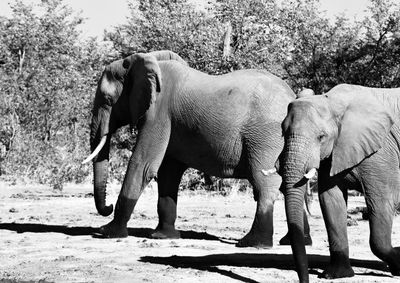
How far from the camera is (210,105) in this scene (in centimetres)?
1302

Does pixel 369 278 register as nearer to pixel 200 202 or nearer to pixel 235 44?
pixel 200 202

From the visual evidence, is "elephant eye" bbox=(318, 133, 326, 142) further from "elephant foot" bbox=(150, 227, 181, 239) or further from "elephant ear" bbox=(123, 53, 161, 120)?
"elephant foot" bbox=(150, 227, 181, 239)

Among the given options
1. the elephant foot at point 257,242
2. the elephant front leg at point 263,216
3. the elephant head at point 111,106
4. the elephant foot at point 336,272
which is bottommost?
the elephant foot at point 336,272

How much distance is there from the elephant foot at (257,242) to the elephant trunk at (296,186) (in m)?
3.60

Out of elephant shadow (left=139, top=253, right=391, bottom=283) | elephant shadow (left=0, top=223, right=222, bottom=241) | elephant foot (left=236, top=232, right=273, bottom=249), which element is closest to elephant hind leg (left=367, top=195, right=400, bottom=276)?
elephant shadow (left=139, top=253, right=391, bottom=283)

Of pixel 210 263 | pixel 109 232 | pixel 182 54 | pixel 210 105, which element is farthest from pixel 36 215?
pixel 182 54

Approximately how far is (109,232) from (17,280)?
13.3 ft

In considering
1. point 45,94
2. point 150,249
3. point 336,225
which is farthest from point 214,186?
point 336,225

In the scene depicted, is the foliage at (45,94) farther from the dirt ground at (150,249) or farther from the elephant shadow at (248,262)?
the elephant shadow at (248,262)

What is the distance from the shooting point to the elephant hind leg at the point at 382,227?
9.32 metres

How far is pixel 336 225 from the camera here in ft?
31.4

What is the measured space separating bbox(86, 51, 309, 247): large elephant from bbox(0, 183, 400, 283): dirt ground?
56 centimetres

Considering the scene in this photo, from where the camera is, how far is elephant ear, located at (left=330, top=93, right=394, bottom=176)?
9078mm

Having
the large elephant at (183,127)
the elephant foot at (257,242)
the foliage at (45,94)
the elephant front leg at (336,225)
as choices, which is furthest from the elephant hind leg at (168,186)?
the foliage at (45,94)
